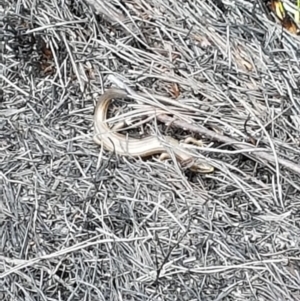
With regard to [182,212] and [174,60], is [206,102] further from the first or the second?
[182,212]

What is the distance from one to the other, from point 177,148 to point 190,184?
135mm

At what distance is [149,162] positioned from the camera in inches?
93.4

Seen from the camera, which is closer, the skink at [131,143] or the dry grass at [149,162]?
the dry grass at [149,162]

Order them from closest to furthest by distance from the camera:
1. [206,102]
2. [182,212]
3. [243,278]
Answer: [243,278], [182,212], [206,102]

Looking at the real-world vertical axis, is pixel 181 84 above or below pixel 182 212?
above

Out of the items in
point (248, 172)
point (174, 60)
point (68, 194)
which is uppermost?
point (174, 60)

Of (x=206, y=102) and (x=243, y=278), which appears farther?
(x=206, y=102)

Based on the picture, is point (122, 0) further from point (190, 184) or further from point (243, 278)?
point (243, 278)

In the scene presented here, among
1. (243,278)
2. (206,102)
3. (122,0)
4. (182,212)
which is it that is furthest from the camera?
(122,0)

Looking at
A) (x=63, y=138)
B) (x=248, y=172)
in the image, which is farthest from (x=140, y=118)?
(x=248, y=172)

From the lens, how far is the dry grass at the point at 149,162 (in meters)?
2.15

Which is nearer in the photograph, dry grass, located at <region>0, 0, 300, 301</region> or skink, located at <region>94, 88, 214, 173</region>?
dry grass, located at <region>0, 0, 300, 301</region>

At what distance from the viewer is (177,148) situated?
7.65 ft

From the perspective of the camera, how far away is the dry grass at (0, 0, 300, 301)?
215 centimetres
